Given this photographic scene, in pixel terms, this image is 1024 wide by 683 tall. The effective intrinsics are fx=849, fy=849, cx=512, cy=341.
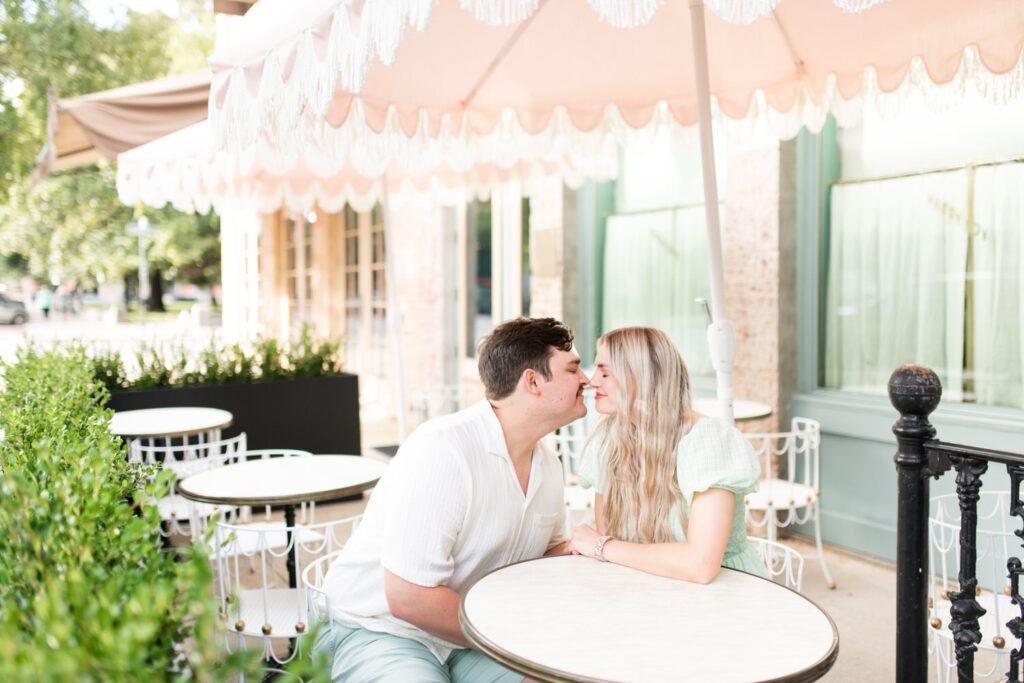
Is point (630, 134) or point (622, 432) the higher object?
point (630, 134)

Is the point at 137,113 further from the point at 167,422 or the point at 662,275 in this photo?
the point at 662,275

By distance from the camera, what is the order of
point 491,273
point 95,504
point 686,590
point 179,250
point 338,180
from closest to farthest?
point 95,504 < point 686,590 < point 338,180 < point 491,273 < point 179,250

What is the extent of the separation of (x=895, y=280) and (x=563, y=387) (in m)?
3.35

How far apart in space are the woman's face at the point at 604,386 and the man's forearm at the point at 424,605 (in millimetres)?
624

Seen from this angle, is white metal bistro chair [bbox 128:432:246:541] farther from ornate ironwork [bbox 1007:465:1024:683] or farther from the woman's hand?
ornate ironwork [bbox 1007:465:1024:683]

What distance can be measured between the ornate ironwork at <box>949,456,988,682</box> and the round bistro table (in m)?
1.97

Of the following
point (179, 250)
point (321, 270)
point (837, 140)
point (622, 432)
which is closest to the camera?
point (622, 432)

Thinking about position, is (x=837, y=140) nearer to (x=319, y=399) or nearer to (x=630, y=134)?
(x=630, y=134)

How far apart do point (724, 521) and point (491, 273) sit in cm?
633

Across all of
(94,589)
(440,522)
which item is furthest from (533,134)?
(94,589)

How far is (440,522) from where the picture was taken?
204 cm

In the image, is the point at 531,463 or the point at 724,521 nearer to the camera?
the point at 724,521

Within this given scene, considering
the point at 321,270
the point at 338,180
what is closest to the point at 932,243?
the point at 338,180

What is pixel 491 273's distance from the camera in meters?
8.21
